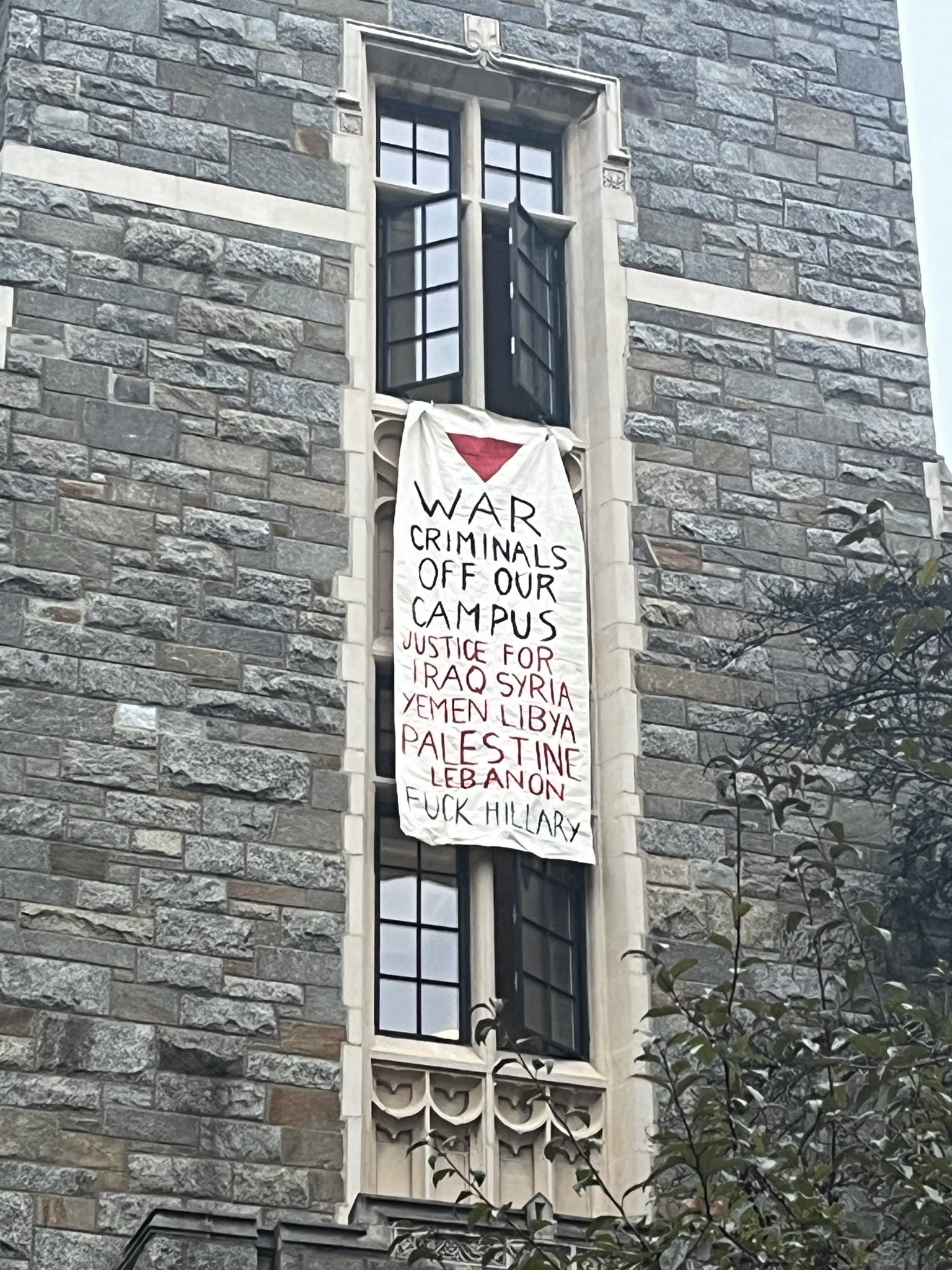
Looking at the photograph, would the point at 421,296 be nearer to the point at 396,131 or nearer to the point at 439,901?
the point at 396,131

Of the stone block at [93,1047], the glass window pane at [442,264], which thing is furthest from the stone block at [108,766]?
the glass window pane at [442,264]

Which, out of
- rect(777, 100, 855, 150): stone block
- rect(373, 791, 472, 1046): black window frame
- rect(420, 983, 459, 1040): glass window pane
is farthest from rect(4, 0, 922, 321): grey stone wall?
rect(420, 983, 459, 1040): glass window pane

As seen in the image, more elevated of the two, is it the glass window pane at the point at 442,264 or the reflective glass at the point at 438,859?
the glass window pane at the point at 442,264

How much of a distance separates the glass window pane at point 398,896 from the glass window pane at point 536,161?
15.4ft

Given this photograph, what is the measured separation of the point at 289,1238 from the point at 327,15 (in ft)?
24.2

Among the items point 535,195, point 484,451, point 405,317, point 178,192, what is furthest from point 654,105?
point 178,192

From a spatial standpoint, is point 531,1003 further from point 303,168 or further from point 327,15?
point 327,15

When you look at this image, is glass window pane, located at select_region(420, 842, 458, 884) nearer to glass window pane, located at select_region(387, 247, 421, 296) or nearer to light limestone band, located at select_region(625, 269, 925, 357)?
glass window pane, located at select_region(387, 247, 421, 296)

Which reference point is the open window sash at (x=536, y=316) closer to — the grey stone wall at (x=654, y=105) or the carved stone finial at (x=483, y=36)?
the grey stone wall at (x=654, y=105)

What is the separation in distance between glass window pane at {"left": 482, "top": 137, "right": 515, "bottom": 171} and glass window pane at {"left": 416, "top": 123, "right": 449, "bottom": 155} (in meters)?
0.23

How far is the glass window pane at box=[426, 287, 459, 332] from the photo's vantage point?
15.6 metres

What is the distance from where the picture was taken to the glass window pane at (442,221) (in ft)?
51.8

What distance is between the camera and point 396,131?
16.1 meters

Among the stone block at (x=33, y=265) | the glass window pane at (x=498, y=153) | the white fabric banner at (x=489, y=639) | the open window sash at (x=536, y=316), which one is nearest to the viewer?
the white fabric banner at (x=489, y=639)
